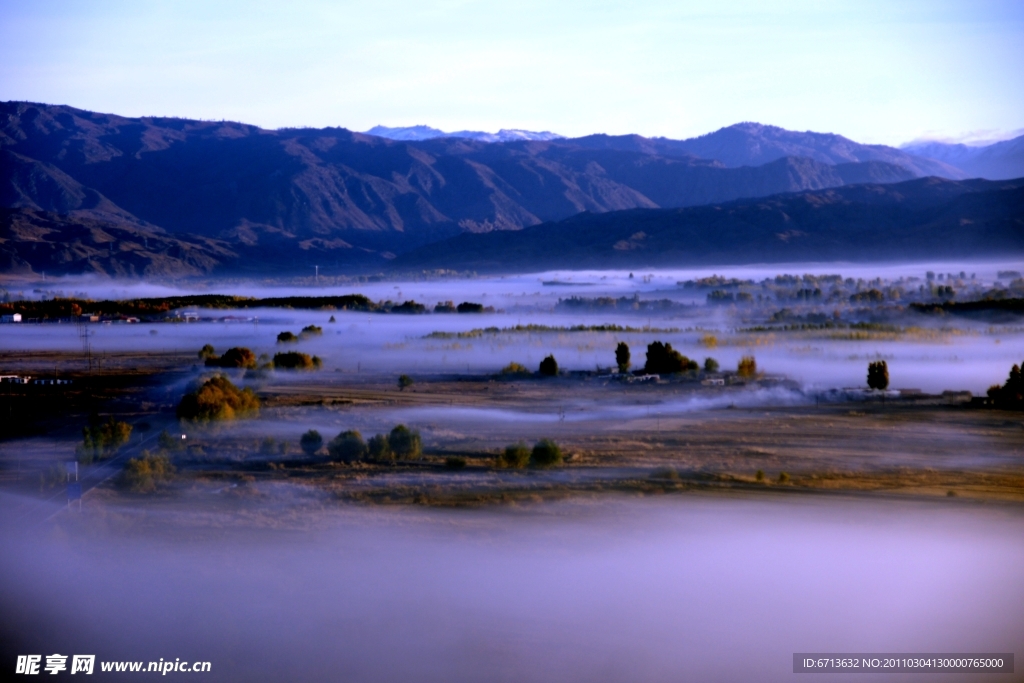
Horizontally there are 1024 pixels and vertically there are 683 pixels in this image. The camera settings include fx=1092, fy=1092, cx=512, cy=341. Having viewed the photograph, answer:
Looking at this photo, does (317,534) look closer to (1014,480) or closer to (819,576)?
(819,576)

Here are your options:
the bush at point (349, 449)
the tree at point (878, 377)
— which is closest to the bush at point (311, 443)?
the bush at point (349, 449)

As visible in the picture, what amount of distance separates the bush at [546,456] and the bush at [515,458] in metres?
0.21

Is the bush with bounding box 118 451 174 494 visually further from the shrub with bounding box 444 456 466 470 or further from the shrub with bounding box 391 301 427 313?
the shrub with bounding box 391 301 427 313

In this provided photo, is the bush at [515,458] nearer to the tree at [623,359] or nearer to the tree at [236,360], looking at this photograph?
the tree at [623,359]

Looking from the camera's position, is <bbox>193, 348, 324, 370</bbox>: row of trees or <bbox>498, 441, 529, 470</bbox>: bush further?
→ <bbox>193, 348, 324, 370</bbox>: row of trees

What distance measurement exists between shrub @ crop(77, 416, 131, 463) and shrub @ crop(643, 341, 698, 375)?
2377cm

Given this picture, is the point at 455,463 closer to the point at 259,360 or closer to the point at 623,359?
the point at 623,359

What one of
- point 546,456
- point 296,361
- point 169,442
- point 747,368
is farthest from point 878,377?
point 169,442

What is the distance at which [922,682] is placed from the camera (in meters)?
15.5

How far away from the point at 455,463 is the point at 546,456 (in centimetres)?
237

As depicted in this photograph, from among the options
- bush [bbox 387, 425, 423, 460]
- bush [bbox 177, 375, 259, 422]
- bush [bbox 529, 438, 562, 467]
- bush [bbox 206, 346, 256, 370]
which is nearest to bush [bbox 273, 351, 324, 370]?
bush [bbox 206, 346, 256, 370]

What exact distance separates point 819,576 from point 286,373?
3532 cm

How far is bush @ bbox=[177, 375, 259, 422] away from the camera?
34688 millimetres

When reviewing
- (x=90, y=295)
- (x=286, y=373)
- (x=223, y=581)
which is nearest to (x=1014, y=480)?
(x=223, y=581)
